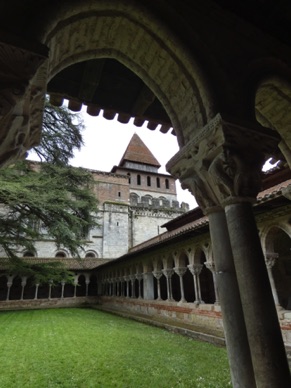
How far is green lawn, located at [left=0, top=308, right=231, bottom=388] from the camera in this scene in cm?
402

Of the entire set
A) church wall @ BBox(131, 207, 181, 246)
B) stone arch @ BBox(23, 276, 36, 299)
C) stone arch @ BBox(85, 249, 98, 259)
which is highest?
church wall @ BBox(131, 207, 181, 246)

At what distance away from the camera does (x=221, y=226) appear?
7.43 ft

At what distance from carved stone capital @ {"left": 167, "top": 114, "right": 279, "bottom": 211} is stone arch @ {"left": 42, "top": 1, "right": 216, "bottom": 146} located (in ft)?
0.68

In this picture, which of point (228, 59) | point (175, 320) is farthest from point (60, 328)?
point (228, 59)

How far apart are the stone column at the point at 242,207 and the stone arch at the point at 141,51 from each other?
10.5 inches

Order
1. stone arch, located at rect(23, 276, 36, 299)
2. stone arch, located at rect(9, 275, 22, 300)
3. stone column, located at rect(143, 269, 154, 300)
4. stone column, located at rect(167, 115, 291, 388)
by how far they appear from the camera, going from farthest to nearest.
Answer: stone arch, located at rect(23, 276, 36, 299) → stone arch, located at rect(9, 275, 22, 300) → stone column, located at rect(143, 269, 154, 300) → stone column, located at rect(167, 115, 291, 388)

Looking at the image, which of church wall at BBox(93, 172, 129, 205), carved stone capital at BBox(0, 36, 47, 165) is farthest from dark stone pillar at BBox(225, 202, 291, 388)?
church wall at BBox(93, 172, 129, 205)

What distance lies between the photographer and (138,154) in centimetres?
3734

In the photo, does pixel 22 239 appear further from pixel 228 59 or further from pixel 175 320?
pixel 228 59

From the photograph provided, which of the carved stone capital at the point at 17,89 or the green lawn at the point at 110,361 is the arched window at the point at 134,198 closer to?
the green lawn at the point at 110,361

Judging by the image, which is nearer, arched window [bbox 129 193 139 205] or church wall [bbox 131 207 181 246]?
church wall [bbox 131 207 181 246]

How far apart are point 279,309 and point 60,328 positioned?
7.38m

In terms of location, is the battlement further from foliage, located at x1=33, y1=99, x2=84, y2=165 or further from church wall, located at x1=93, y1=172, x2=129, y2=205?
foliage, located at x1=33, y1=99, x2=84, y2=165

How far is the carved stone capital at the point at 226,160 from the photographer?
2070 mm
